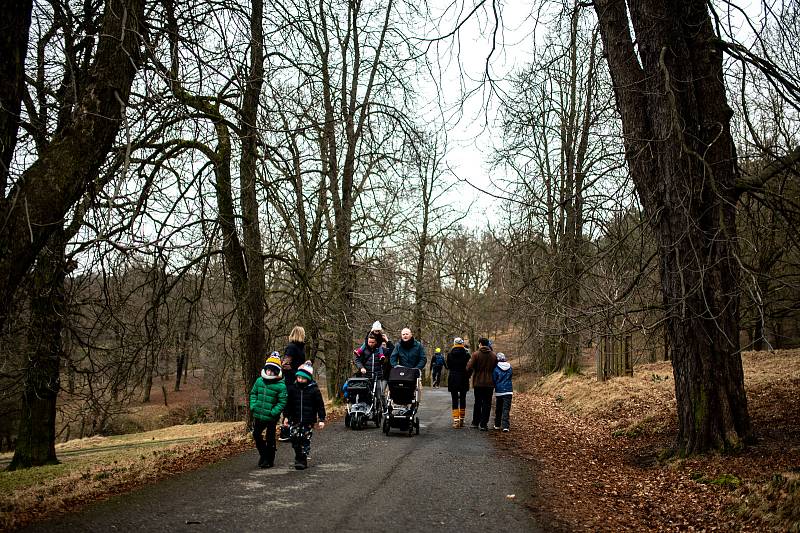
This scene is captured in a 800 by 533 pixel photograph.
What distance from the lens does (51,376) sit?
12.9 m

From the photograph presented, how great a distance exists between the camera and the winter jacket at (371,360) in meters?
13.8

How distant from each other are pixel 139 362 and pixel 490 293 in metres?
34.9

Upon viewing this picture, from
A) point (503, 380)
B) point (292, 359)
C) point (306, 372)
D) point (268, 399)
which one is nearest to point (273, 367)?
point (268, 399)

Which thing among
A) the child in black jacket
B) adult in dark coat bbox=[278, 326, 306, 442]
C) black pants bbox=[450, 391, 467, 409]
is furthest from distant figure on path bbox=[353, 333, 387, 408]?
the child in black jacket

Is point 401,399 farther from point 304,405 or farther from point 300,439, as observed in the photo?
point 300,439

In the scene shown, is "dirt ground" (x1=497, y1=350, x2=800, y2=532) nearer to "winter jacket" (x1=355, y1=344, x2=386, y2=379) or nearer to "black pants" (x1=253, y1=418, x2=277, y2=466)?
"winter jacket" (x1=355, y1=344, x2=386, y2=379)

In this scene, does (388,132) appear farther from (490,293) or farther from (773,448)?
(490,293)

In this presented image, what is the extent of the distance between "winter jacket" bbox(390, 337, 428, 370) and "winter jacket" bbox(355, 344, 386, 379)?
0.33 metres

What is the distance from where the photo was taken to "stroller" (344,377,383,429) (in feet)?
43.7

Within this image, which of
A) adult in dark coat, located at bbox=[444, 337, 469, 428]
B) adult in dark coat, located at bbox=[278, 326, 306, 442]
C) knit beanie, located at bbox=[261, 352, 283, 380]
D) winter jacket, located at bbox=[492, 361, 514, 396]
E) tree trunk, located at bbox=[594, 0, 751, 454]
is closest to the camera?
tree trunk, located at bbox=[594, 0, 751, 454]

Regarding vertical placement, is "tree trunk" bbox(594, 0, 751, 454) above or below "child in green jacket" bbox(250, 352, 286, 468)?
above

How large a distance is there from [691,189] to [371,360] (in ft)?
25.1

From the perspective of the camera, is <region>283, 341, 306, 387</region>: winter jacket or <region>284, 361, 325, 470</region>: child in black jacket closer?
<region>284, 361, 325, 470</region>: child in black jacket

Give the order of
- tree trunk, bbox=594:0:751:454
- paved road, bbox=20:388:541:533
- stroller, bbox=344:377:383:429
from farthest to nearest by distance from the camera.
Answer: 1. stroller, bbox=344:377:383:429
2. tree trunk, bbox=594:0:751:454
3. paved road, bbox=20:388:541:533
